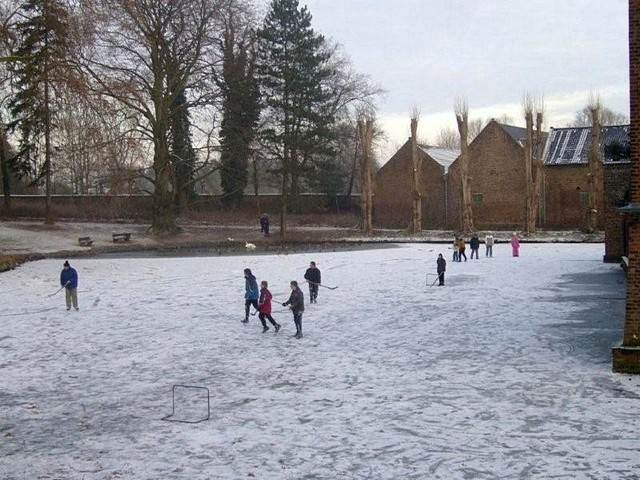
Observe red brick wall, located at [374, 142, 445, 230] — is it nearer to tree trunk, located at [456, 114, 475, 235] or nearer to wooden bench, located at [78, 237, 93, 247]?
tree trunk, located at [456, 114, 475, 235]

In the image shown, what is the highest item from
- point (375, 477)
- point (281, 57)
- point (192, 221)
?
point (281, 57)

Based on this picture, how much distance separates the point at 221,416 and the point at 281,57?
153 ft

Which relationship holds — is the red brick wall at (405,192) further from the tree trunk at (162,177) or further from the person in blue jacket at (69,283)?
the person in blue jacket at (69,283)

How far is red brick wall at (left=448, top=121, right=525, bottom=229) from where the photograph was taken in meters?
57.4

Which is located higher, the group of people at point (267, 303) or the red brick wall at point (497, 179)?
the red brick wall at point (497, 179)

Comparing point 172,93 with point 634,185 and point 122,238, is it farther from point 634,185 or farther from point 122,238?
point 634,185

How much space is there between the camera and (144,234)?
50.5m

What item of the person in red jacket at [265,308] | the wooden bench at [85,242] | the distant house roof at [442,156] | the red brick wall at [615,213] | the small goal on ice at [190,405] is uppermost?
the distant house roof at [442,156]

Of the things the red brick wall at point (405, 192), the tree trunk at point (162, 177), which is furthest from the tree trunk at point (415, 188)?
the tree trunk at point (162, 177)

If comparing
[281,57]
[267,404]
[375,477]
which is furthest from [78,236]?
[375,477]

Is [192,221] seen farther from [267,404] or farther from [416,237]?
[267,404]

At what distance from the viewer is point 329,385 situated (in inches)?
569

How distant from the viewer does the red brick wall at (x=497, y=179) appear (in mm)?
57438

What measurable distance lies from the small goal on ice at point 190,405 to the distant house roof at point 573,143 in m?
47.0
